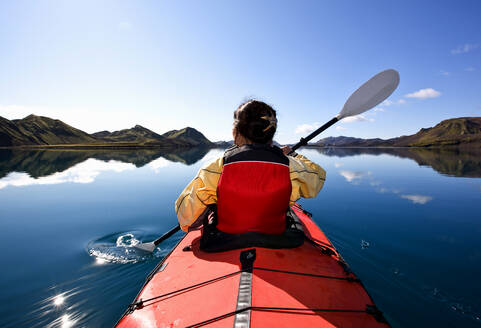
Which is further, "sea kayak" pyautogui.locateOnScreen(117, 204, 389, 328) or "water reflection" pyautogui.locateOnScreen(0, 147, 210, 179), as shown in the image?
"water reflection" pyautogui.locateOnScreen(0, 147, 210, 179)

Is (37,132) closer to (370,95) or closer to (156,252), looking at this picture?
(156,252)

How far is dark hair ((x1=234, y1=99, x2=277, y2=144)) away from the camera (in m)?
2.74

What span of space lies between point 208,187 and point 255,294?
4.34 ft

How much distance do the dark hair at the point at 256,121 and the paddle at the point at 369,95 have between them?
2625 millimetres

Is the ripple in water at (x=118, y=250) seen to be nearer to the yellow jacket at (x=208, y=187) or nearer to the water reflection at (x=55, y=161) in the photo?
the yellow jacket at (x=208, y=187)

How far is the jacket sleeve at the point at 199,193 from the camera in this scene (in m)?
2.67

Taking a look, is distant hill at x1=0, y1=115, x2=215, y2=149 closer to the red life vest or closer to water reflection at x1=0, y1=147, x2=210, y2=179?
water reflection at x1=0, y1=147, x2=210, y2=179

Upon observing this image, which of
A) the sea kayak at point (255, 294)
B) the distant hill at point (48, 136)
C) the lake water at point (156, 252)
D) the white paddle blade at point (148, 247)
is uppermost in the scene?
the distant hill at point (48, 136)

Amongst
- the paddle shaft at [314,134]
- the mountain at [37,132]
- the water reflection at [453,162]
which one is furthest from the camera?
the mountain at [37,132]

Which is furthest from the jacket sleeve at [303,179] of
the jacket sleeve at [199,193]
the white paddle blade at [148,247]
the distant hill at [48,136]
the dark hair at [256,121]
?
the distant hill at [48,136]

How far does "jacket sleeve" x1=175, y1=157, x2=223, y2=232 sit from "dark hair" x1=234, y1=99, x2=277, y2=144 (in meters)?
0.54

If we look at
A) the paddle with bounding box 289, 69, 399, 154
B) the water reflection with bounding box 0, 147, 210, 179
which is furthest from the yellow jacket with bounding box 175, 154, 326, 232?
the water reflection with bounding box 0, 147, 210, 179

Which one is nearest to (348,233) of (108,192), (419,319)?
(419,319)

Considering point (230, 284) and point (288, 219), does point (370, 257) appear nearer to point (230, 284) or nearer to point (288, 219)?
point (288, 219)
